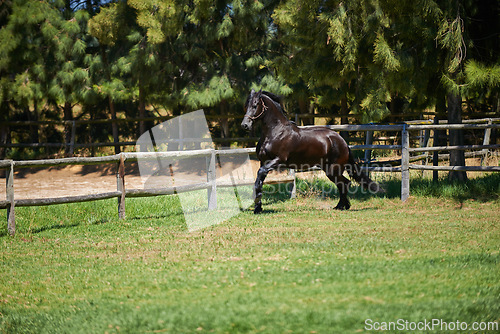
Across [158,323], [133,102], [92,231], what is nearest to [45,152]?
[133,102]

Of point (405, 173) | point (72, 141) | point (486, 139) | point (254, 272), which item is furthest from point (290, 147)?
point (72, 141)

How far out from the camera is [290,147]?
356 inches

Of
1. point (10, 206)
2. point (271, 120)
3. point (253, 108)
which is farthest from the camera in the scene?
point (271, 120)

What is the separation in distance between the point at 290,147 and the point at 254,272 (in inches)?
162

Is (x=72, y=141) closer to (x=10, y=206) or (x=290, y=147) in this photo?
(x=10, y=206)

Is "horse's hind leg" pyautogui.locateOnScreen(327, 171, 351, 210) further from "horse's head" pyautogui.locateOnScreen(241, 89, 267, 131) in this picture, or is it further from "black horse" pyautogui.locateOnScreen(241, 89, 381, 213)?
"horse's head" pyautogui.locateOnScreen(241, 89, 267, 131)

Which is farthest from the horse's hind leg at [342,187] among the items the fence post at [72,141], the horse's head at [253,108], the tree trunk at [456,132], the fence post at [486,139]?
the fence post at [72,141]

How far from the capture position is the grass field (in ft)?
13.3

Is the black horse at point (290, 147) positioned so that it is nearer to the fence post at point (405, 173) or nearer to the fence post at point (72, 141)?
the fence post at point (405, 173)

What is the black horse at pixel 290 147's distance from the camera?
8984 mm

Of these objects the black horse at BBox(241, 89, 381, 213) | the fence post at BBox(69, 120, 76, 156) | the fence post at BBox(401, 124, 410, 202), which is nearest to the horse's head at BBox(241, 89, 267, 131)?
the black horse at BBox(241, 89, 381, 213)

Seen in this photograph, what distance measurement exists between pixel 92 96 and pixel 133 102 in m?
3.90

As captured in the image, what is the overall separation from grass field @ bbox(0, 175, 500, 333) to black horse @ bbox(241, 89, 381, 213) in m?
0.70

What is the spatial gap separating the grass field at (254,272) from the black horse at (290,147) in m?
0.70
